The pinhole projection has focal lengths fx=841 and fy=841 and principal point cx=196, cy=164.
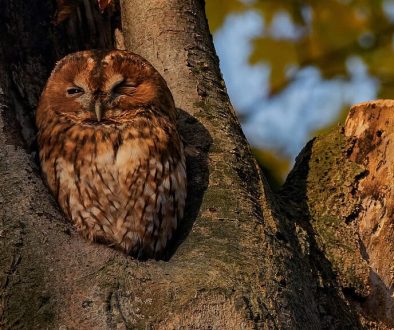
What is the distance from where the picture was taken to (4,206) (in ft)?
6.82

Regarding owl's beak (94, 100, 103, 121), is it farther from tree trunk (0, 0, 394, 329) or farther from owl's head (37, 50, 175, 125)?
tree trunk (0, 0, 394, 329)

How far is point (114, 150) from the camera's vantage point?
101 inches

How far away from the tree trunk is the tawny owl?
A: 0.29ft

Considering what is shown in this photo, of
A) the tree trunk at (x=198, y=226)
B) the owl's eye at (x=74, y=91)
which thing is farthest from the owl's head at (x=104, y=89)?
the tree trunk at (x=198, y=226)

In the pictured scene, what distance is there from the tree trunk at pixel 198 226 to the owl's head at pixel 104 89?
0.12 m

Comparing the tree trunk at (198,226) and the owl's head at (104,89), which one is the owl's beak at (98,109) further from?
the tree trunk at (198,226)

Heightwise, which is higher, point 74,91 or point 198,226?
point 74,91

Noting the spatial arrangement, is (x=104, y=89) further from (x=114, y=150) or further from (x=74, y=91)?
(x=114, y=150)

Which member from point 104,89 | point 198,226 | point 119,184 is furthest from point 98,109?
point 198,226

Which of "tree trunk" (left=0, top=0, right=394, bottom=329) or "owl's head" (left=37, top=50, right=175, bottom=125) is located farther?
"owl's head" (left=37, top=50, right=175, bottom=125)

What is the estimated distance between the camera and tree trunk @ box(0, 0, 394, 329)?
194 centimetres

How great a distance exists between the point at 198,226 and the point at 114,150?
41 centimetres

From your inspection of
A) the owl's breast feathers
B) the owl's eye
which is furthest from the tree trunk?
the owl's eye

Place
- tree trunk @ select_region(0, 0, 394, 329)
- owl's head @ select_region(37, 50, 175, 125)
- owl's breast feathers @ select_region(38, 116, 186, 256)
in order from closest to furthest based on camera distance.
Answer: tree trunk @ select_region(0, 0, 394, 329) < owl's breast feathers @ select_region(38, 116, 186, 256) < owl's head @ select_region(37, 50, 175, 125)
